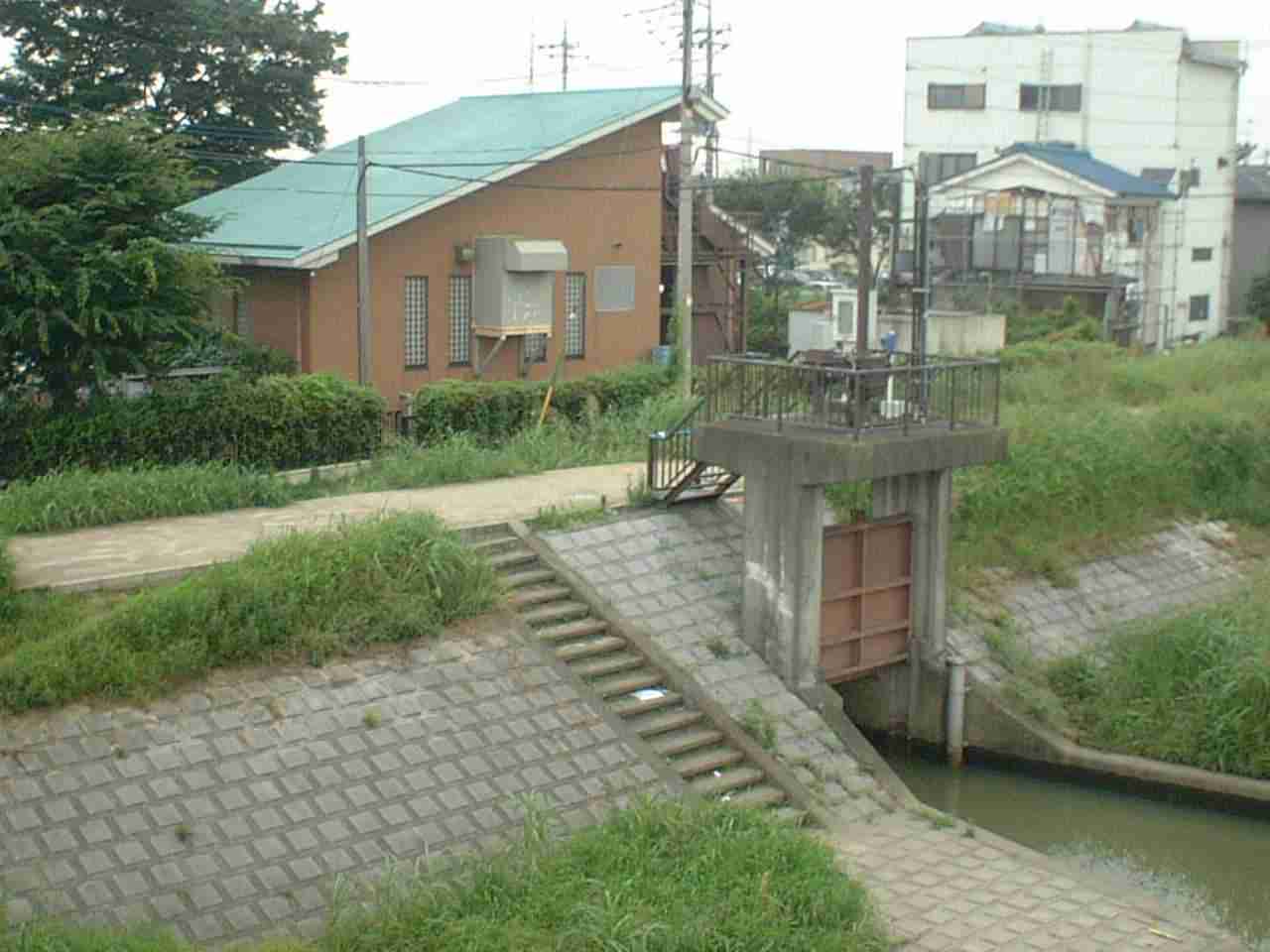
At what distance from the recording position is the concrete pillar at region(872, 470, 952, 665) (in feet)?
56.6

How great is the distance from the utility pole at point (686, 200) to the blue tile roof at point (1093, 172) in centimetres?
1871

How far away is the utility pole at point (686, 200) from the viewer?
83.4ft

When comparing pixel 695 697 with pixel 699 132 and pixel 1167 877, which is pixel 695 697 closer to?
pixel 1167 877

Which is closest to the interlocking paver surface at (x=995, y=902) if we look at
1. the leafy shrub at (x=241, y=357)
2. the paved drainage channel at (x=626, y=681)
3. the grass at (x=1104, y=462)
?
the paved drainage channel at (x=626, y=681)

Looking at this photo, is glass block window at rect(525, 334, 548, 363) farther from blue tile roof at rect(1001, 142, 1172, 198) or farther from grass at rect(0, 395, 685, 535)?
blue tile roof at rect(1001, 142, 1172, 198)

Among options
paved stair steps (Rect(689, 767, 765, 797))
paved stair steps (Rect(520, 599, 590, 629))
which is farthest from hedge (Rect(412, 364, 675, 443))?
paved stair steps (Rect(689, 767, 765, 797))

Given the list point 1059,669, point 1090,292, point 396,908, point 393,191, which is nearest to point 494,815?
point 396,908

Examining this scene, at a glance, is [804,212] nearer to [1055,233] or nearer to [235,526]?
Result: [1055,233]

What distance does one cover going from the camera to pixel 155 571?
46.6 ft

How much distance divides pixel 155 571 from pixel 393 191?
44.7 feet

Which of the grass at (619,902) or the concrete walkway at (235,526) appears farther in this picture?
the concrete walkway at (235,526)

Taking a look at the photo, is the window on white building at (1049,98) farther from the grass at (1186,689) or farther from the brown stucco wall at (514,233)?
the grass at (1186,689)

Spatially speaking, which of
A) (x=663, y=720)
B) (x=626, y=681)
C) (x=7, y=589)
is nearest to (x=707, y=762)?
(x=663, y=720)

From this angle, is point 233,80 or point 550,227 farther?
point 233,80
